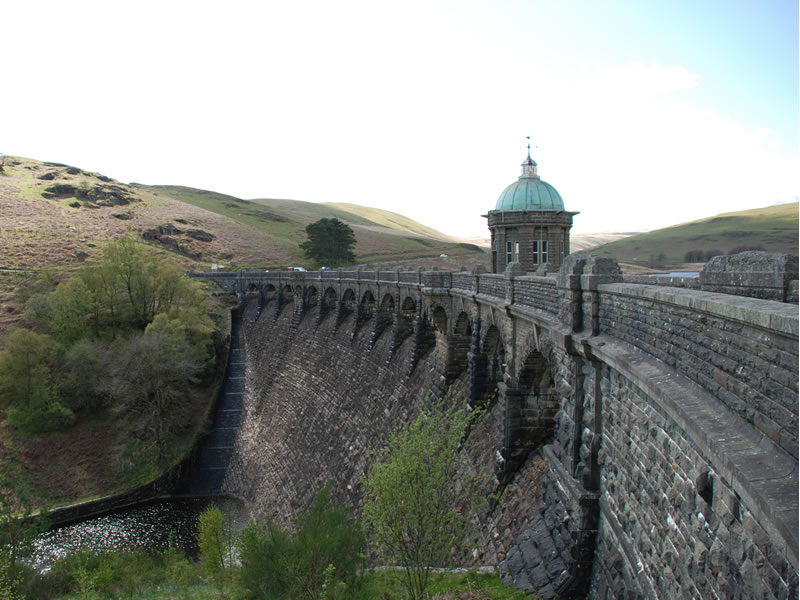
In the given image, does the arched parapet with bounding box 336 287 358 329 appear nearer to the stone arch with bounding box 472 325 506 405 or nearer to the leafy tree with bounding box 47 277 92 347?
the leafy tree with bounding box 47 277 92 347

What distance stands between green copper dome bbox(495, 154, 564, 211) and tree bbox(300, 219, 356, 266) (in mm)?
62700

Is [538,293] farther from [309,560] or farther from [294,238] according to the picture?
[294,238]

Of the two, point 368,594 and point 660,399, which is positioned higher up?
point 660,399

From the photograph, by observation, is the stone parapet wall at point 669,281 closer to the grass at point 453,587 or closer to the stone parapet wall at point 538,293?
the stone parapet wall at point 538,293

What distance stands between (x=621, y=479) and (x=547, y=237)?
26.3m

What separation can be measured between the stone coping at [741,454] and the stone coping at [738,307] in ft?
3.19

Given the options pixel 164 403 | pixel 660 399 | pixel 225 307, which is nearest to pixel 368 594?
pixel 660 399

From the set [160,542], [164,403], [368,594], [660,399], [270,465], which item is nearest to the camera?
[660,399]

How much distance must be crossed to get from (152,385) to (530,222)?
1219 inches

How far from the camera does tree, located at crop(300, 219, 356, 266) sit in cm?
9419

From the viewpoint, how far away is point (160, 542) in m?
32.5

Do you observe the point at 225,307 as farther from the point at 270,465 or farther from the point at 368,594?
the point at 368,594

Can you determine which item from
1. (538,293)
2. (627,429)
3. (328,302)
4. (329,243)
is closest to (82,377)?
(328,302)

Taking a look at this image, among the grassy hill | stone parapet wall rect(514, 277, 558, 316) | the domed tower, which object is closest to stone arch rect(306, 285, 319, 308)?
the domed tower
